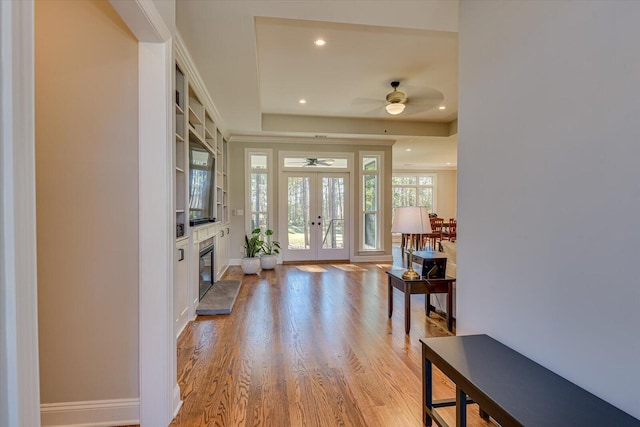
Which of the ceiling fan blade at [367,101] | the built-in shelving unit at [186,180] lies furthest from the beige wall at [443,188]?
the built-in shelving unit at [186,180]

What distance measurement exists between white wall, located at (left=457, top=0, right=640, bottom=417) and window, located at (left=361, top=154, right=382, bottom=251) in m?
4.99

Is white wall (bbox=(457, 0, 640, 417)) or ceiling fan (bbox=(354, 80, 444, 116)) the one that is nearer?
white wall (bbox=(457, 0, 640, 417))

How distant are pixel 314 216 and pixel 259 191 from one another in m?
1.32

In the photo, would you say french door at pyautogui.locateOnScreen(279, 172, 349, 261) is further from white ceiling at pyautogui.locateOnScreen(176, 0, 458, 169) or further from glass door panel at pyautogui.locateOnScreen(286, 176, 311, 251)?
white ceiling at pyautogui.locateOnScreen(176, 0, 458, 169)

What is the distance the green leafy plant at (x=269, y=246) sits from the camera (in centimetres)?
600

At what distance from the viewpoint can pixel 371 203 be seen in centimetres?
695

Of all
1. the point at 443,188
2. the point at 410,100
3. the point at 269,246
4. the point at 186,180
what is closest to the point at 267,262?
the point at 269,246

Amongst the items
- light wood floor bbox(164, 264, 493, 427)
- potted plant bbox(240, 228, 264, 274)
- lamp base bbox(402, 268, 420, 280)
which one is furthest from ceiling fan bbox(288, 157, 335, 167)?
lamp base bbox(402, 268, 420, 280)

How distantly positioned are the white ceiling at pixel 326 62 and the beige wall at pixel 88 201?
2.82 feet

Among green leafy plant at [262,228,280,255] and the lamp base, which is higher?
the lamp base

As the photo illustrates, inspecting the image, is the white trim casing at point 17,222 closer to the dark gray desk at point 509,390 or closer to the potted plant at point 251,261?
the dark gray desk at point 509,390

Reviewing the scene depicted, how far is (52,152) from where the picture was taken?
1675mm

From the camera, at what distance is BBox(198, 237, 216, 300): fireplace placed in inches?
150

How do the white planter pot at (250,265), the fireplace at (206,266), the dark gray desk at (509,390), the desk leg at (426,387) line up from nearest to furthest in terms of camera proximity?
the dark gray desk at (509,390) < the desk leg at (426,387) < the fireplace at (206,266) < the white planter pot at (250,265)
